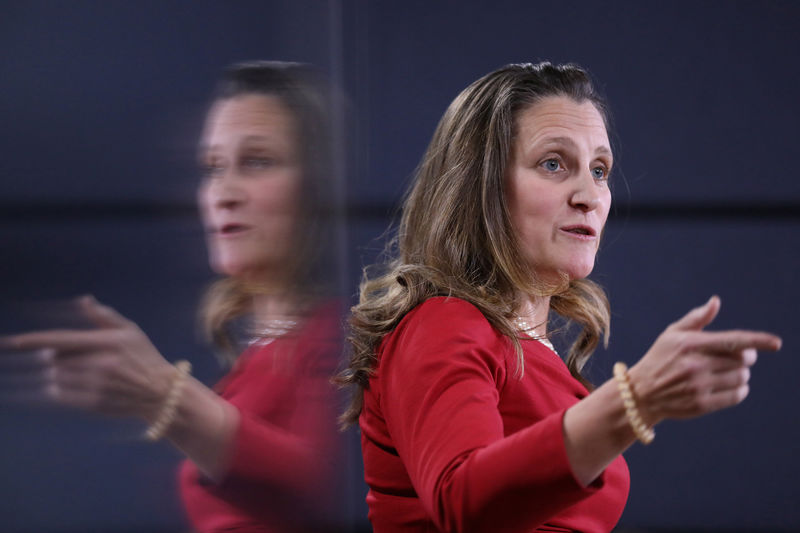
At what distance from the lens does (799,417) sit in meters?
0.95

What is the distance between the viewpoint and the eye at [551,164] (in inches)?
22.0

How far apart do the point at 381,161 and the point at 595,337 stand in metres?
0.38

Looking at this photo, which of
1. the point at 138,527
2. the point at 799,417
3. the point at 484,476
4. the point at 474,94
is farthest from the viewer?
the point at 799,417

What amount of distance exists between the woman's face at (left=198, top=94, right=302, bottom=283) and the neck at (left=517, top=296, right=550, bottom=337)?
0.43 meters

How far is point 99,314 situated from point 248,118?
0.04 metres

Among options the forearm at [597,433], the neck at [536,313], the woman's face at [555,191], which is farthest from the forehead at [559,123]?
the forearm at [597,433]

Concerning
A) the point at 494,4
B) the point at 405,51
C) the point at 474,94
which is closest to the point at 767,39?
the point at 494,4

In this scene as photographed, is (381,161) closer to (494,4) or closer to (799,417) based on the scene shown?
(494,4)

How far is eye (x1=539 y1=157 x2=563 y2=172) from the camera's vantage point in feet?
1.83

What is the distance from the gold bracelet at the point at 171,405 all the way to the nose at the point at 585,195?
0.46 meters

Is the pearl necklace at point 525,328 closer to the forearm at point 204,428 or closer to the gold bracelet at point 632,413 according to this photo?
the gold bracelet at point 632,413

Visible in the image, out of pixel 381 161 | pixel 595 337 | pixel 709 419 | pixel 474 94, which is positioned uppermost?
pixel 474 94

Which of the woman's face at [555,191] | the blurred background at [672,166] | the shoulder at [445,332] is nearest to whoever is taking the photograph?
the shoulder at [445,332]

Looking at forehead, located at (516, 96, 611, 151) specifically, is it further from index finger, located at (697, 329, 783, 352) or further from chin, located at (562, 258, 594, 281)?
index finger, located at (697, 329, 783, 352)
